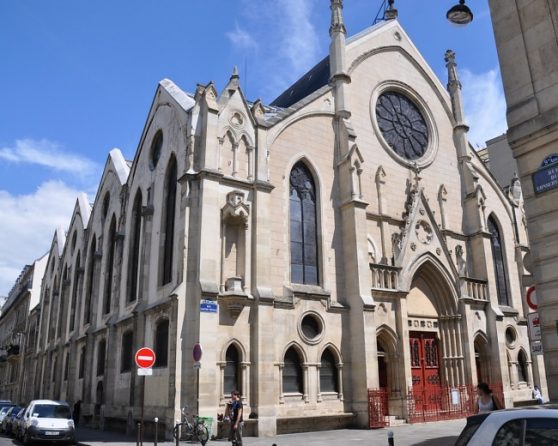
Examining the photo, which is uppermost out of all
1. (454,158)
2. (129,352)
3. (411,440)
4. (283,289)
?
(454,158)

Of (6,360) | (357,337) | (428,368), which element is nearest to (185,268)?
(357,337)

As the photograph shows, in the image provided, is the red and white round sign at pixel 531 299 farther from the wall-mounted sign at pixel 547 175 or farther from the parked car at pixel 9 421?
the parked car at pixel 9 421

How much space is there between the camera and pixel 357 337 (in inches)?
800

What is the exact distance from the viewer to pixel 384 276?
22.0m

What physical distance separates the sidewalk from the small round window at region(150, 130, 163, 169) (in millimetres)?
11664

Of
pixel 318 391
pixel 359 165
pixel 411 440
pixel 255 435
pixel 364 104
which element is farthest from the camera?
pixel 364 104

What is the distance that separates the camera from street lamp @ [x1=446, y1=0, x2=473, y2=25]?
11.0 m

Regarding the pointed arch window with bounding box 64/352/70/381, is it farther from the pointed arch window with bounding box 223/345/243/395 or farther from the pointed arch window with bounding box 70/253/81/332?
the pointed arch window with bounding box 223/345/243/395

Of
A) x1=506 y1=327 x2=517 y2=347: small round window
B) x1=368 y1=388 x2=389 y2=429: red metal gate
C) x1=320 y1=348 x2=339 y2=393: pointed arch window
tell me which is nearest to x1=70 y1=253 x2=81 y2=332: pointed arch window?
x1=320 y1=348 x2=339 y2=393: pointed arch window

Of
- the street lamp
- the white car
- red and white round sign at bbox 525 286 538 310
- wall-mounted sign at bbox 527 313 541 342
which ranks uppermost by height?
the street lamp

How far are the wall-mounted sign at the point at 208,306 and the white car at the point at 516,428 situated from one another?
12.7 m

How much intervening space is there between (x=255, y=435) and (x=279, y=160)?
1018cm

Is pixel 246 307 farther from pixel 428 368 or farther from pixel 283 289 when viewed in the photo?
pixel 428 368

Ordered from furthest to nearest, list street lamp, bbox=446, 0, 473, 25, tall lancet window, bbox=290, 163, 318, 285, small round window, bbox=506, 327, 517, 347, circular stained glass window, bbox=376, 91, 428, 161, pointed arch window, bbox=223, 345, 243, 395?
small round window, bbox=506, 327, 517, 347
circular stained glass window, bbox=376, 91, 428, 161
tall lancet window, bbox=290, 163, 318, 285
pointed arch window, bbox=223, 345, 243, 395
street lamp, bbox=446, 0, 473, 25
